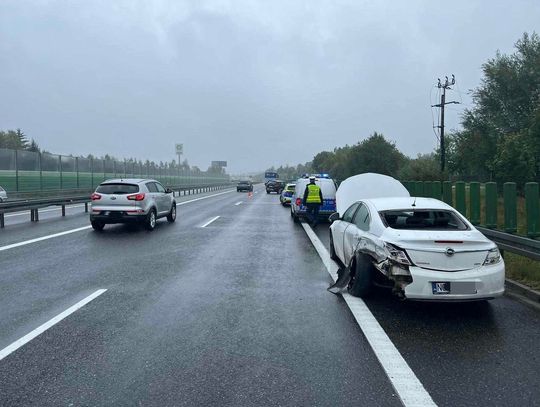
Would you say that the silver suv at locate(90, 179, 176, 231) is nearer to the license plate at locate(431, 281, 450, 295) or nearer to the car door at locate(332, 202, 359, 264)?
the car door at locate(332, 202, 359, 264)

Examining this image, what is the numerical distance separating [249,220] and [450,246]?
14.8 meters

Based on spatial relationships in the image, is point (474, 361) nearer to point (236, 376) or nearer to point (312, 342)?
point (312, 342)

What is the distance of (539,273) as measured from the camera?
8.27 m

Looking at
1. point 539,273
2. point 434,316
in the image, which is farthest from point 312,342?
point 539,273

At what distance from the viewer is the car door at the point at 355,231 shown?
25.5 ft

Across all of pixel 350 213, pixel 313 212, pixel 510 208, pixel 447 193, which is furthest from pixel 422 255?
pixel 313 212

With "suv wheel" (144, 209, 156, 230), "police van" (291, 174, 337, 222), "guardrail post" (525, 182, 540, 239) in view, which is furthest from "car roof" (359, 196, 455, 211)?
"police van" (291, 174, 337, 222)

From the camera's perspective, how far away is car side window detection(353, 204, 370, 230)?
25.5 feet

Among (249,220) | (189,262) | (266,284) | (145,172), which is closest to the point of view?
(266,284)

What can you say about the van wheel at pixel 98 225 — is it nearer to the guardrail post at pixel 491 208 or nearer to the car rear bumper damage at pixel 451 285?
the guardrail post at pixel 491 208

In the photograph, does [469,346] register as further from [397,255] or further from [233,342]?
[233,342]

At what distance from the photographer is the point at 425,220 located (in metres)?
7.49

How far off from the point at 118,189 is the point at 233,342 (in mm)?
A: 11502

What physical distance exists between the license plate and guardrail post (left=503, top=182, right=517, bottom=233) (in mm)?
4072
